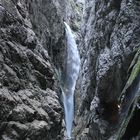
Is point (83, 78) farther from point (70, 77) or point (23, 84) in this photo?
point (23, 84)

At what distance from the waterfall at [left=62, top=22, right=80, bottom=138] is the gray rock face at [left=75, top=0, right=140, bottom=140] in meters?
4.95

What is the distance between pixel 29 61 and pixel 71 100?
16.4m

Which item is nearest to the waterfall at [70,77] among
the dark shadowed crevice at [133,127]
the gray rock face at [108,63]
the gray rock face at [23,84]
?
the gray rock face at [108,63]

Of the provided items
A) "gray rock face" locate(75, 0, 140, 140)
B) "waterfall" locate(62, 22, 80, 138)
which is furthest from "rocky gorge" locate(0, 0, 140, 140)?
"waterfall" locate(62, 22, 80, 138)

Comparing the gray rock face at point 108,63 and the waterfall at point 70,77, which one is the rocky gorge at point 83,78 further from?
the waterfall at point 70,77

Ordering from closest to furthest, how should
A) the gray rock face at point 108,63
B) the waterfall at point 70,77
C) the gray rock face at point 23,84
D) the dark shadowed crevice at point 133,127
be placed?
1. the dark shadowed crevice at point 133,127
2. the gray rock face at point 23,84
3. the gray rock face at point 108,63
4. the waterfall at point 70,77

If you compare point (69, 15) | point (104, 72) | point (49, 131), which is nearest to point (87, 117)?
point (104, 72)

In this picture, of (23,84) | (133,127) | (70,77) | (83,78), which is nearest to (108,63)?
(23,84)

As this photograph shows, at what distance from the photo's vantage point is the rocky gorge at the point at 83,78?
40.2 ft

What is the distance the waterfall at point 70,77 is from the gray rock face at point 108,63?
495 cm

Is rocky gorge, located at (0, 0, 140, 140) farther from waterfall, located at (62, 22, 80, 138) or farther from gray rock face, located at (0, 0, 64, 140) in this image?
waterfall, located at (62, 22, 80, 138)

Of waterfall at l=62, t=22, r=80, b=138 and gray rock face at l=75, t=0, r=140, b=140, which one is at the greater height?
waterfall at l=62, t=22, r=80, b=138

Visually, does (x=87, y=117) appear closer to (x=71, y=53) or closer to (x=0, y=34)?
(x=0, y=34)

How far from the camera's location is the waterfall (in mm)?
29234
